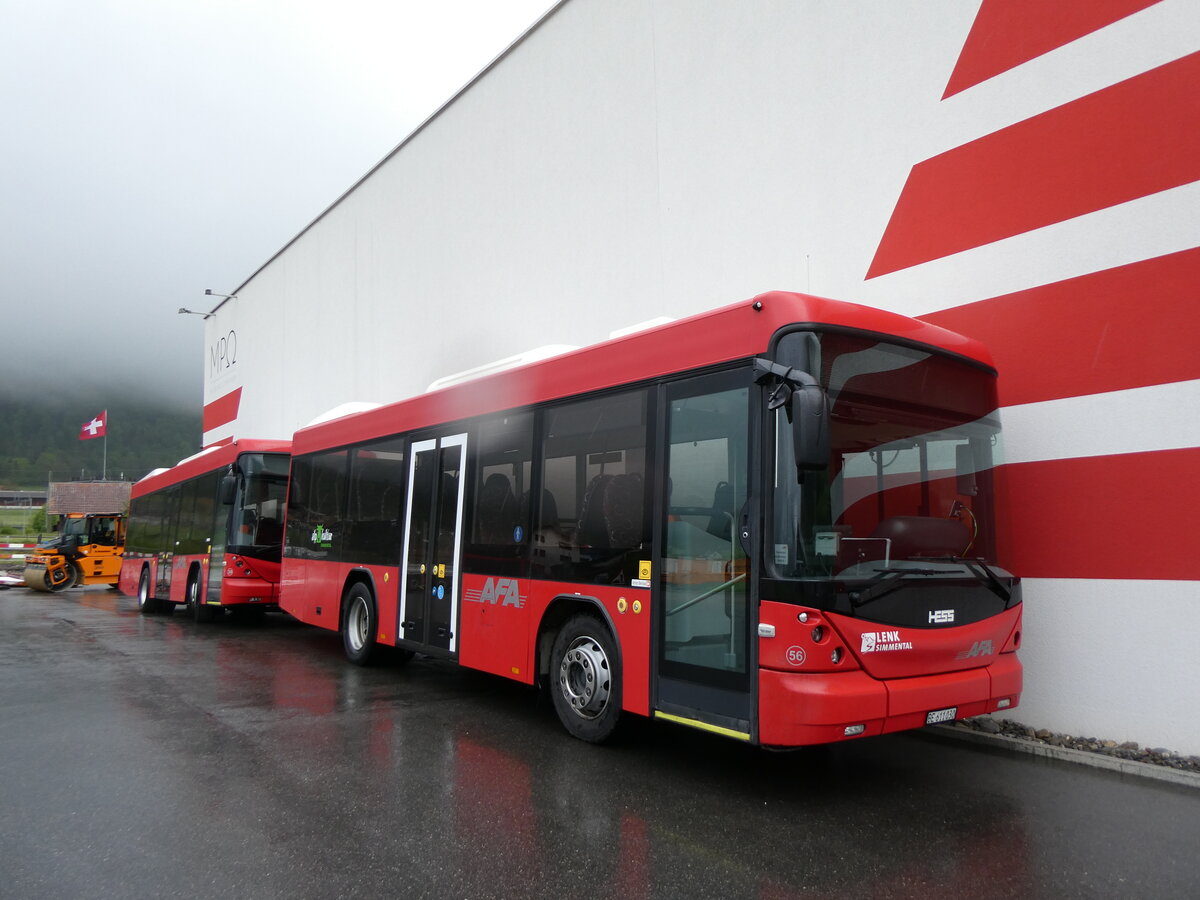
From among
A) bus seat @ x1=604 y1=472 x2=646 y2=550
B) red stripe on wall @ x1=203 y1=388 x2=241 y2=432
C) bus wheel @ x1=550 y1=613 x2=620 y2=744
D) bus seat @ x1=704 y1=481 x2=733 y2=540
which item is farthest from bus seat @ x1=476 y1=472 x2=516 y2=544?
red stripe on wall @ x1=203 y1=388 x2=241 y2=432

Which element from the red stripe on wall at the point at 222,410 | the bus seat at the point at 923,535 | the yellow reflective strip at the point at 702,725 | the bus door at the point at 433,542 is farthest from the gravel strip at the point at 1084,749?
the red stripe on wall at the point at 222,410

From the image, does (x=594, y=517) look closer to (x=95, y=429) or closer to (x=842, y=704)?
(x=842, y=704)

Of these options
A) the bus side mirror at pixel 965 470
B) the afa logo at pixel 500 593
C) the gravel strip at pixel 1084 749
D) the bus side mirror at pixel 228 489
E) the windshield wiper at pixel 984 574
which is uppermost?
the bus side mirror at pixel 228 489

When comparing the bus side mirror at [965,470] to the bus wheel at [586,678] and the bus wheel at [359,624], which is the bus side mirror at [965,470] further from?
the bus wheel at [359,624]

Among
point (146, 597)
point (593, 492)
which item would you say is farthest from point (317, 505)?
point (146, 597)

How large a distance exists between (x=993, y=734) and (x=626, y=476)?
3.69m

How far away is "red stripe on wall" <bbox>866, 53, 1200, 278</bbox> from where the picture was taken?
646 cm

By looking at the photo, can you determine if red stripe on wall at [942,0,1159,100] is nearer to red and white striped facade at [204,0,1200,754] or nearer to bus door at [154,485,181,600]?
red and white striped facade at [204,0,1200,754]

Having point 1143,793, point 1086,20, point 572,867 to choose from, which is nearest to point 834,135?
point 1086,20

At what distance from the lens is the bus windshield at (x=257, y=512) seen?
14.0 m

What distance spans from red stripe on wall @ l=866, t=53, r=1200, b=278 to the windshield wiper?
10.8ft

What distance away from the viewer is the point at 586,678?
6.35 m

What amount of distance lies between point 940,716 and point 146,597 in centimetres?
1792

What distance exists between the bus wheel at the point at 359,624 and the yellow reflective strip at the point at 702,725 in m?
4.99
